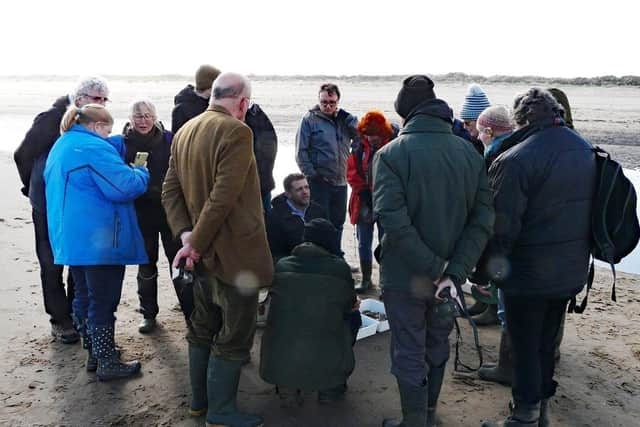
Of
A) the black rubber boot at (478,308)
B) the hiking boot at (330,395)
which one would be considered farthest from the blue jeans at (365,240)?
the hiking boot at (330,395)

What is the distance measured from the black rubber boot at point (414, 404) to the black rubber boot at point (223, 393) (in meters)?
0.85

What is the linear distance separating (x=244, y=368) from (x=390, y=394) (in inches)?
40.3

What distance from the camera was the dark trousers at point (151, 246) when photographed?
4.52m

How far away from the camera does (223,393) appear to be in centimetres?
331

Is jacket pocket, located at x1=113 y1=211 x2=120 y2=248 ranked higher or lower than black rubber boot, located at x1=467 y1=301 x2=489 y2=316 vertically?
higher

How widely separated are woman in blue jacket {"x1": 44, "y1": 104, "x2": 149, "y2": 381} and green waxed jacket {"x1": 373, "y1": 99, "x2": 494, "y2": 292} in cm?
170

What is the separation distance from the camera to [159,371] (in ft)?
13.5

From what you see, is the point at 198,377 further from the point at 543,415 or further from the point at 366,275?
the point at 366,275

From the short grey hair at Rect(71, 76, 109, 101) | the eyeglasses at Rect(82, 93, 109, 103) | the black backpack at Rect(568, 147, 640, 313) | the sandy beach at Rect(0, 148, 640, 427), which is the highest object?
the short grey hair at Rect(71, 76, 109, 101)

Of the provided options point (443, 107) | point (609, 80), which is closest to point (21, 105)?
point (443, 107)

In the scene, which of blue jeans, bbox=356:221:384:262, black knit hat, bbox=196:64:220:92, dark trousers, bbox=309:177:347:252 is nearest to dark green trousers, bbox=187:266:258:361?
black knit hat, bbox=196:64:220:92

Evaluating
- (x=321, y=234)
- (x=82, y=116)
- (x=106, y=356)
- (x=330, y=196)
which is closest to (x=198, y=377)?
(x=106, y=356)

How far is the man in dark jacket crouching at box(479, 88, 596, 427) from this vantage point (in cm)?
303

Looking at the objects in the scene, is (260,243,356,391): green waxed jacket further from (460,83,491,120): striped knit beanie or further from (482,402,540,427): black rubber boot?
(460,83,491,120): striped knit beanie
